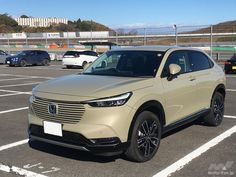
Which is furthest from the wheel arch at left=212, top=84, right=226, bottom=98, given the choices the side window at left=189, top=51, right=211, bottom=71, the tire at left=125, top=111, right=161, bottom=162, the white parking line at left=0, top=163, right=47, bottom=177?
the white parking line at left=0, top=163, right=47, bottom=177

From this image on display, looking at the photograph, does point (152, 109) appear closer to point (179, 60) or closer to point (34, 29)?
point (179, 60)

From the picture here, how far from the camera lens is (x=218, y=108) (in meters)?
8.39

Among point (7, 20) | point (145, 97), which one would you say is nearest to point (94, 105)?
point (145, 97)

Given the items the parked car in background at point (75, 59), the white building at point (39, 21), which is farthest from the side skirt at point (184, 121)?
the white building at point (39, 21)

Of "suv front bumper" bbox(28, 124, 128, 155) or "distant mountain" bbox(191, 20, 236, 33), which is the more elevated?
"distant mountain" bbox(191, 20, 236, 33)

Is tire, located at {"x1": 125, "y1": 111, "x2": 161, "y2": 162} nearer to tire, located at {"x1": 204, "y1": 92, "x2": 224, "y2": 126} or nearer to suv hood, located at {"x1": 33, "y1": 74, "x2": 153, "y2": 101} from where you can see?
suv hood, located at {"x1": 33, "y1": 74, "x2": 153, "y2": 101}

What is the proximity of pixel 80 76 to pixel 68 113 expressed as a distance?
125 centimetres

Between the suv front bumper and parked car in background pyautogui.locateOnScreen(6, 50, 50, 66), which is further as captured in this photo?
parked car in background pyautogui.locateOnScreen(6, 50, 50, 66)

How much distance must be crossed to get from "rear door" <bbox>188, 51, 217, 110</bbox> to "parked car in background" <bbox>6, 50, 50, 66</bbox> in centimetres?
2619

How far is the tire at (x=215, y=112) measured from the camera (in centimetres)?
812

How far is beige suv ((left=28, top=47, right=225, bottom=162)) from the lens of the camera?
17.5ft

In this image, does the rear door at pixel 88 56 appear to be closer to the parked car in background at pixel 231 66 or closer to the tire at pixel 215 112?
the parked car in background at pixel 231 66

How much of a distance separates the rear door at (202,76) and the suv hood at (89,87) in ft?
5.38

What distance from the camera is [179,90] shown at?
670 centimetres
